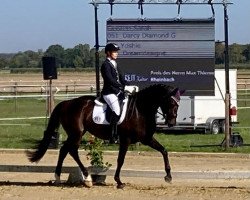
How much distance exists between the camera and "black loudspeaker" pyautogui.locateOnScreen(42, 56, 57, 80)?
20.0 m

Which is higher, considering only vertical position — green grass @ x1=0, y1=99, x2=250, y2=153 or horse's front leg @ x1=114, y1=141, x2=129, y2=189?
horse's front leg @ x1=114, y1=141, x2=129, y2=189

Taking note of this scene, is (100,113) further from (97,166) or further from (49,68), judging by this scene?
(49,68)

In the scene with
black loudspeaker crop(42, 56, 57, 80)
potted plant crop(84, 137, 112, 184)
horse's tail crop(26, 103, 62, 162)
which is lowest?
potted plant crop(84, 137, 112, 184)

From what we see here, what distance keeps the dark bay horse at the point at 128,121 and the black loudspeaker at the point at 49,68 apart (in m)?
7.21

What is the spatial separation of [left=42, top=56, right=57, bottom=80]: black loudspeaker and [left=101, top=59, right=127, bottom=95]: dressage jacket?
8.08 metres

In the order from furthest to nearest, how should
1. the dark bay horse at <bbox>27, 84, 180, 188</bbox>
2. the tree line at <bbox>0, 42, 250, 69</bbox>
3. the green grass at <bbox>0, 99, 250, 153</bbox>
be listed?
the tree line at <bbox>0, 42, 250, 69</bbox>
the green grass at <bbox>0, 99, 250, 153</bbox>
the dark bay horse at <bbox>27, 84, 180, 188</bbox>

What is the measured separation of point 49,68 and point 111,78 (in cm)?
835

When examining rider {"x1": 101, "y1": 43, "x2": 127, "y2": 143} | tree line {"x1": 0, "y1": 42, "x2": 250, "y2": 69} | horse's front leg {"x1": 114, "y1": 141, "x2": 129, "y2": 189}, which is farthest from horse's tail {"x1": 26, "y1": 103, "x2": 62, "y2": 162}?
tree line {"x1": 0, "y1": 42, "x2": 250, "y2": 69}

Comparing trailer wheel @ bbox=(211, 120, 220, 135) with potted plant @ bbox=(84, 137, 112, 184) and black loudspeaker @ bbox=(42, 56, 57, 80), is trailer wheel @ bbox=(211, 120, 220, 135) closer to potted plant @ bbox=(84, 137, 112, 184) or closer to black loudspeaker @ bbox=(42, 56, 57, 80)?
black loudspeaker @ bbox=(42, 56, 57, 80)

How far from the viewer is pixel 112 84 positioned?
12.0 metres

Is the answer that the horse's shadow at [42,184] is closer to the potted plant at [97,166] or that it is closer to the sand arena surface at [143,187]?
the sand arena surface at [143,187]

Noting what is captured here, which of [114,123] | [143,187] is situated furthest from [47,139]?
[143,187]

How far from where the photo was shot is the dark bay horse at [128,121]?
1188 cm

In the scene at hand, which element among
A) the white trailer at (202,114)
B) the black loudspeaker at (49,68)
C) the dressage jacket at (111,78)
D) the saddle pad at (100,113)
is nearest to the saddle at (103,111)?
the saddle pad at (100,113)
